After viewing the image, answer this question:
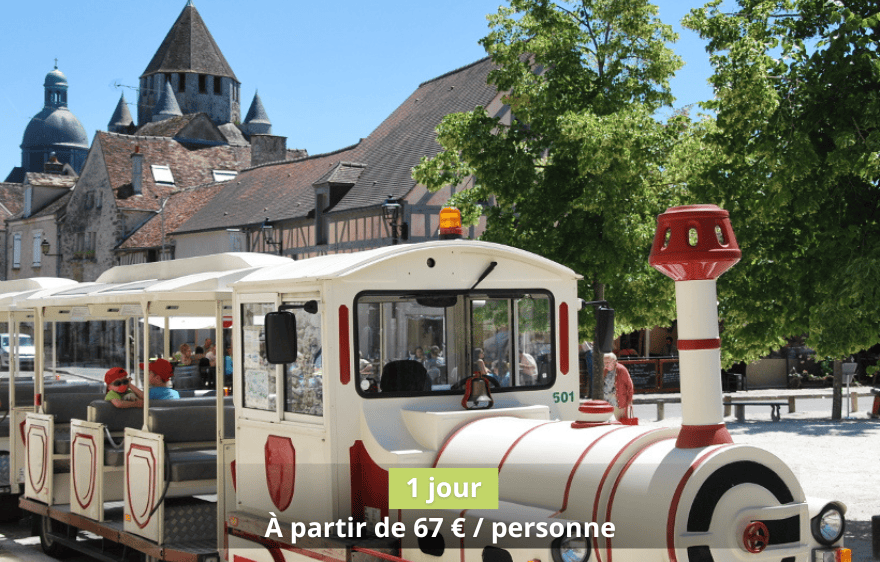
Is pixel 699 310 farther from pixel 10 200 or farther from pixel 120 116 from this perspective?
pixel 120 116

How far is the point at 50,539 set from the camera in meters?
10.1

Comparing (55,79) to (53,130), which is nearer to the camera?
(53,130)

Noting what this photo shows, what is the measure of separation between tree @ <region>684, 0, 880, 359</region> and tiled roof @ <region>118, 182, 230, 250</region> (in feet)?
131

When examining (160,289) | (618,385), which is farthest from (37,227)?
(160,289)

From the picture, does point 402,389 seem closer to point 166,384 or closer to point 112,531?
point 112,531

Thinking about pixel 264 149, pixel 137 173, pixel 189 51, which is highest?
pixel 189 51

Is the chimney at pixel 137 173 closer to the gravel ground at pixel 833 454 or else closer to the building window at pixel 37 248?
the building window at pixel 37 248

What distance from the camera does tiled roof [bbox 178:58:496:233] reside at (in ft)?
110

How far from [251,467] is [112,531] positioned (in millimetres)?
2171

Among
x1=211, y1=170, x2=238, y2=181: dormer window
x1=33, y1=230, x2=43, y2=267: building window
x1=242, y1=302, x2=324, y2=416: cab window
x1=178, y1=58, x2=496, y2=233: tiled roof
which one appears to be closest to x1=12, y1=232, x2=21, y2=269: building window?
x1=33, y1=230, x2=43, y2=267: building window

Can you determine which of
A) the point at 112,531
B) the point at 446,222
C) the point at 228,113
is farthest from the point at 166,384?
the point at 228,113

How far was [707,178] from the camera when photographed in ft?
35.4

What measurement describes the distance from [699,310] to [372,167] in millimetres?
31330

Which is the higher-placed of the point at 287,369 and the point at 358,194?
the point at 358,194
